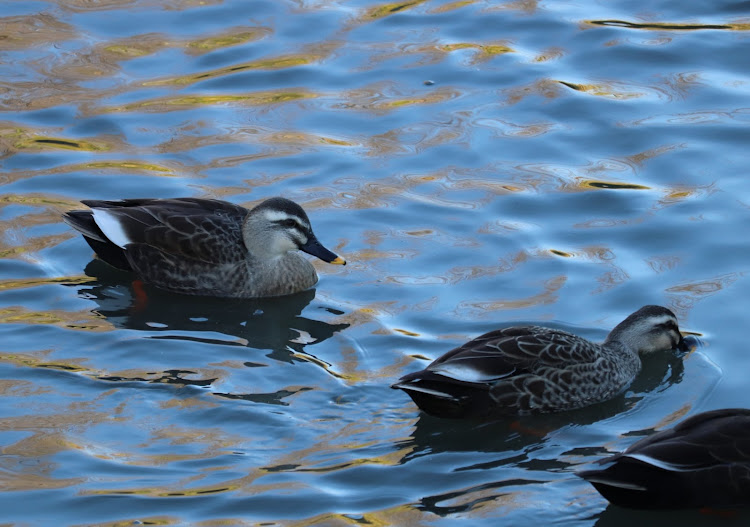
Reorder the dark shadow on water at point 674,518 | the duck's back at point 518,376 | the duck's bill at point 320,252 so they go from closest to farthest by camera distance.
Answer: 1. the dark shadow on water at point 674,518
2. the duck's back at point 518,376
3. the duck's bill at point 320,252

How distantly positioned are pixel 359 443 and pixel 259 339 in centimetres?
204

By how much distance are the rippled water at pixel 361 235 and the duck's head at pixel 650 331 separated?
21cm

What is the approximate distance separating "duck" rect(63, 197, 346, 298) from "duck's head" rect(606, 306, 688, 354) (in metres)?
2.50

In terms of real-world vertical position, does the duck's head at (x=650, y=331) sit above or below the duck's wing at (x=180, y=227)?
below

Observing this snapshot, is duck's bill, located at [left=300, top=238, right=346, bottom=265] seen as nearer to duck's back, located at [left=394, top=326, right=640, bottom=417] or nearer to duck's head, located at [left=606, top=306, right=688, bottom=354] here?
duck's back, located at [left=394, top=326, right=640, bottom=417]

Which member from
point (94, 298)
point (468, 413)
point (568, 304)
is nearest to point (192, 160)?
point (94, 298)

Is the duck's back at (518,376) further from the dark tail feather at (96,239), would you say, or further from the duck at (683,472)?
the dark tail feather at (96,239)

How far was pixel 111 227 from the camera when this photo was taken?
10.5 m

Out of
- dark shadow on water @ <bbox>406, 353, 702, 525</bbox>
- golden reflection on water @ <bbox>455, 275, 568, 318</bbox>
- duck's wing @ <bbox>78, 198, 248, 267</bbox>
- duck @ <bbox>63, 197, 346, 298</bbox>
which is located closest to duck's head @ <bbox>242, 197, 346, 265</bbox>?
duck @ <bbox>63, 197, 346, 298</bbox>

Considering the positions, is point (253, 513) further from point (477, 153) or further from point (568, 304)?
point (477, 153)

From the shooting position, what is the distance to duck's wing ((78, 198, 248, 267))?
10469 mm

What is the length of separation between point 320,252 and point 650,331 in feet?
9.17

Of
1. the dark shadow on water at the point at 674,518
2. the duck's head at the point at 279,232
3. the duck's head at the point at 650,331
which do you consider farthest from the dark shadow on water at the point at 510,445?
the duck's head at the point at 279,232

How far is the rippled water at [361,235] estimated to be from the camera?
297 inches
